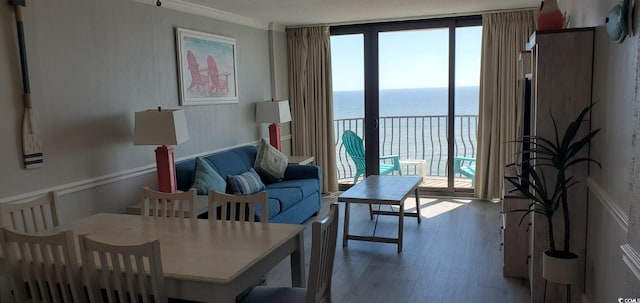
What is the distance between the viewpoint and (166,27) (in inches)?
170

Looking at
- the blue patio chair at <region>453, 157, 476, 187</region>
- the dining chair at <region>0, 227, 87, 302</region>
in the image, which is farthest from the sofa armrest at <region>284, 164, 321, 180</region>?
the dining chair at <region>0, 227, 87, 302</region>

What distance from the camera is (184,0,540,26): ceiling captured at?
4.75m

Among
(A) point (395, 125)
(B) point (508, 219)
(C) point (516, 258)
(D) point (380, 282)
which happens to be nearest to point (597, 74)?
(B) point (508, 219)

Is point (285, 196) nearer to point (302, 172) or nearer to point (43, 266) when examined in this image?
point (302, 172)

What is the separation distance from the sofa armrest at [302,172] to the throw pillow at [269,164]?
9 cm

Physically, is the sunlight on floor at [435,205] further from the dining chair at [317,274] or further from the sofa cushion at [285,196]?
the dining chair at [317,274]

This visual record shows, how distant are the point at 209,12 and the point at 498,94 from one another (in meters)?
3.54

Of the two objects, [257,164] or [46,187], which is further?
[257,164]

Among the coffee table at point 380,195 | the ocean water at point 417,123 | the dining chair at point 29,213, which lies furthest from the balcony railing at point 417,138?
the dining chair at point 29,213

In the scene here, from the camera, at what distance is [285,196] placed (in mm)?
4496

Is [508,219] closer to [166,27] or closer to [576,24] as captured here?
[576,24]

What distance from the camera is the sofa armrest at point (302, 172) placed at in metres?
5.30

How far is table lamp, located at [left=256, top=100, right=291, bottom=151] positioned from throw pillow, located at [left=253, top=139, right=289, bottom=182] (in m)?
0.46

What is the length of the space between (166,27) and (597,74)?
3.53 m
